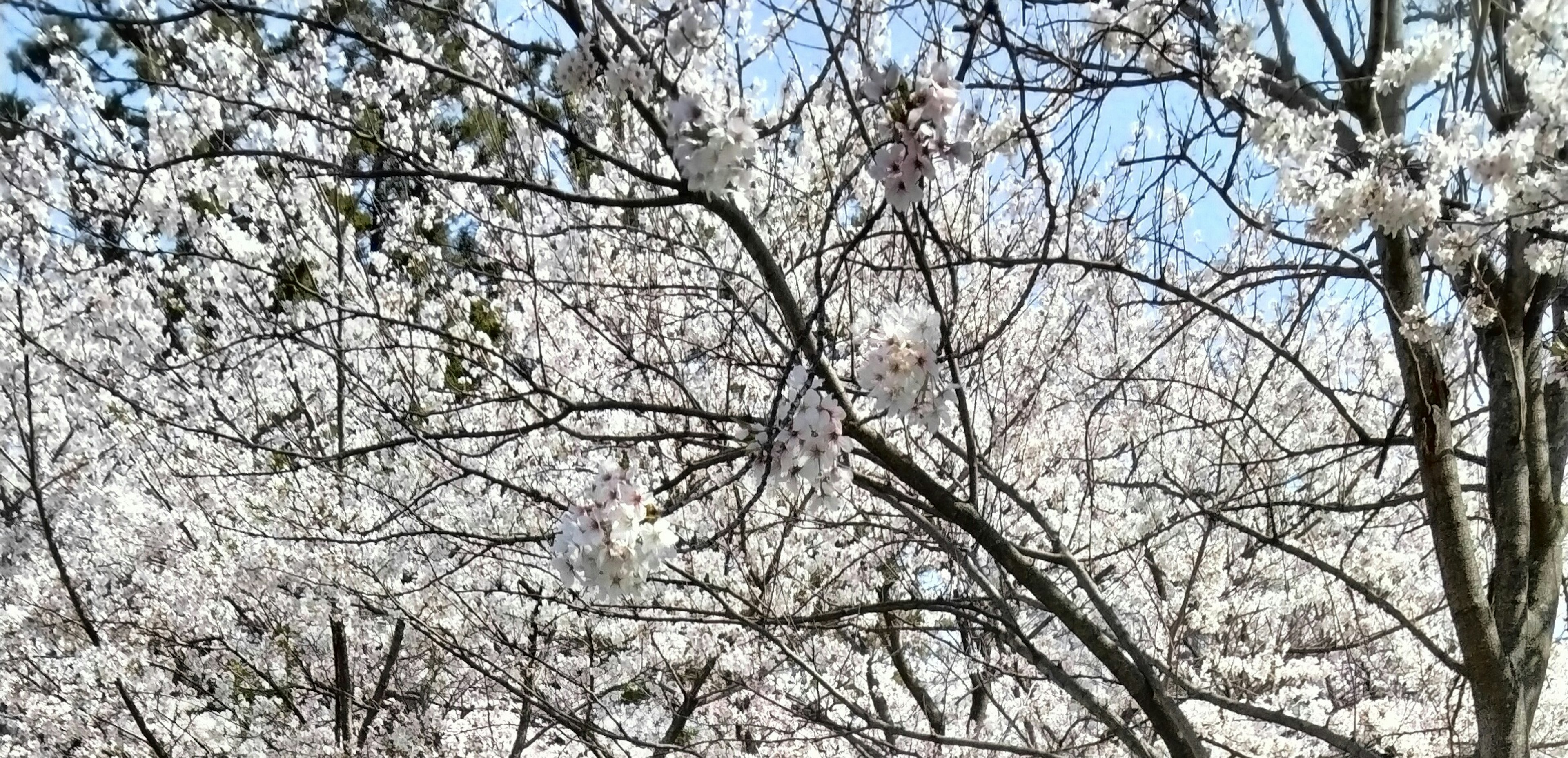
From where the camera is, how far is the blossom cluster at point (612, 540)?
1.82 metres

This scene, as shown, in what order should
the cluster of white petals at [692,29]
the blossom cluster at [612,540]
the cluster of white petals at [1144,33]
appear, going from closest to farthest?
the blossom cluster at [612,540] → the cluster of white petals at [692,29] → the cluster of white petals at [1144,33]

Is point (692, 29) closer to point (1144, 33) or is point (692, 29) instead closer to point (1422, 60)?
point (1144, 33)

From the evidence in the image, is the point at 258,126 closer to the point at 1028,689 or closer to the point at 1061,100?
the point at 1061,100

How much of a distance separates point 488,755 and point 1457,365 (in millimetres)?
5389

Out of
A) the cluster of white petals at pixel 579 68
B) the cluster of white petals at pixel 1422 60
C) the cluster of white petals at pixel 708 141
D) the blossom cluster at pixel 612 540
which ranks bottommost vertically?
the blossom cluster at pixel 612 540

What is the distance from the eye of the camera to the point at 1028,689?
6336mm

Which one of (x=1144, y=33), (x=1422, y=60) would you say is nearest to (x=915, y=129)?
(x=1144, y=33)

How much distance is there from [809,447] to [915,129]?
59cm

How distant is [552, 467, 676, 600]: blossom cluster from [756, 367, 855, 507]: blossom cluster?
0.80ft

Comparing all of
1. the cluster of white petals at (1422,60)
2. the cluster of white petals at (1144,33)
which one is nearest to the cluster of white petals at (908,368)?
the cluster of white petals at (1144,33)

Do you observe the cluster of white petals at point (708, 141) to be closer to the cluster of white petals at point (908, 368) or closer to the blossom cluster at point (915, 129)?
the blossom cluster at point (915, 129)

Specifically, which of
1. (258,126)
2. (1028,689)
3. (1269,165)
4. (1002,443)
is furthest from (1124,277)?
(258,126)

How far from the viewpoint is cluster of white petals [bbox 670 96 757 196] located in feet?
5.62

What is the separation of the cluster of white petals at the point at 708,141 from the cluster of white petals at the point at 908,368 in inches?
15.6
